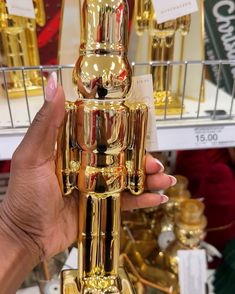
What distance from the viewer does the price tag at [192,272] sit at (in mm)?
719

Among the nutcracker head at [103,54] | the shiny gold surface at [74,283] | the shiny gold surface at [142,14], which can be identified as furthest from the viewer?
the shiny gold surface at [142,14]

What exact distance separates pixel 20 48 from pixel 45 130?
0.32 metres

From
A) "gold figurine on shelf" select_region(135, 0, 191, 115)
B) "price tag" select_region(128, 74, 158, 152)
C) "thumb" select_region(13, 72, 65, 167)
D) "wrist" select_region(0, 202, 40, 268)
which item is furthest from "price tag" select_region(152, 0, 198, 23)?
"wrist" select_region(0, 202, 40, 268)

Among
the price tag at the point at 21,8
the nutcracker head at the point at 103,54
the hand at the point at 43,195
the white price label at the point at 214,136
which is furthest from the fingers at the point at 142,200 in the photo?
the price tag at the point at 21,8

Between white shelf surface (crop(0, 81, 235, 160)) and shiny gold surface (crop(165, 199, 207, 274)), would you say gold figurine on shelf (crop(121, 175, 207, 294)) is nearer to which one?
shiny gold surface (crop(165, 199, 207, 274))

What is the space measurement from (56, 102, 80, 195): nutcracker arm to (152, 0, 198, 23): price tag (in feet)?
0.81

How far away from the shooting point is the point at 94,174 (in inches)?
18.8

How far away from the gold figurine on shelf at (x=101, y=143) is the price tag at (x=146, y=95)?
5 centimetres

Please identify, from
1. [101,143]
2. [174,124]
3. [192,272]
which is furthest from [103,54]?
[192,272]

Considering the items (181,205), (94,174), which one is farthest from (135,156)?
(181,205)

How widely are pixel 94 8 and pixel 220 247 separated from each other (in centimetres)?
69

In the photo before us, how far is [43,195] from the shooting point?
0.52 m

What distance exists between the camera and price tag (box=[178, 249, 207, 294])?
0.72 m

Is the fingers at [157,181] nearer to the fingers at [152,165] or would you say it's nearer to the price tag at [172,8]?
the fingers at [152,165]
